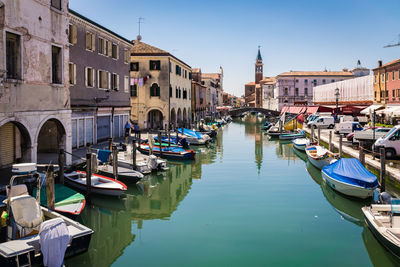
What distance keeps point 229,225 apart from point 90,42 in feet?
58.2

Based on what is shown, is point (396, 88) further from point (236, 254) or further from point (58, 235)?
point (58, 235)

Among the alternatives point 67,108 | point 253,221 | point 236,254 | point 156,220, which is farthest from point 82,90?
point 236,254

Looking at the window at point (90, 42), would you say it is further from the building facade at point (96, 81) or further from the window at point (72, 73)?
the window at point (72, 73)

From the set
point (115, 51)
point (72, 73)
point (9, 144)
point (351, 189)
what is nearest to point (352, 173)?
point (351, 189)

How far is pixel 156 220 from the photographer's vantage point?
13.8 metres

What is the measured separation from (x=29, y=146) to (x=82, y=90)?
9.94 metres

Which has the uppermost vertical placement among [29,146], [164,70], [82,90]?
[164,70]

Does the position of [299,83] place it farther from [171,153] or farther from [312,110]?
[171,153]

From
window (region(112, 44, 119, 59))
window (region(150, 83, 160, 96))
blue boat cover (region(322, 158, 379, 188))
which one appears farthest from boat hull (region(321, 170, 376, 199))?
window (region(150, 83, 160, 96))

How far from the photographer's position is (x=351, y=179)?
51.2 ft

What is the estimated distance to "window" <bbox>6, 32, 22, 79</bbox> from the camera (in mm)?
13843

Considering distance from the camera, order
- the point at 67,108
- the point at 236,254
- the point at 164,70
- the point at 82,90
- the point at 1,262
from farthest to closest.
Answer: the point at 164,70 < the point at 82,90 < the point at 67,108 < the point at 236,254 < the point at 1,262

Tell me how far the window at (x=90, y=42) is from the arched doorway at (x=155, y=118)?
56.2 feet

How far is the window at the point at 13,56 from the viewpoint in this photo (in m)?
13.8
